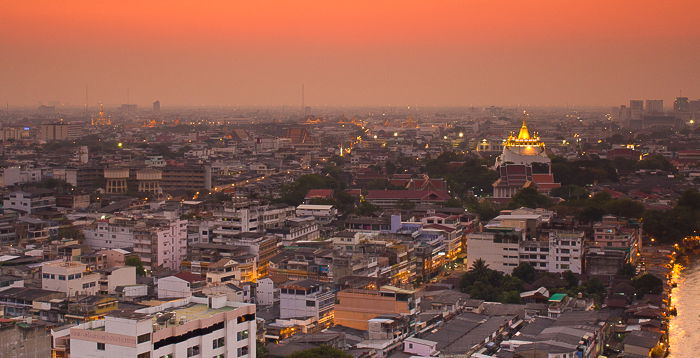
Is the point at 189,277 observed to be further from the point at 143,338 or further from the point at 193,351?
the point at 143,338

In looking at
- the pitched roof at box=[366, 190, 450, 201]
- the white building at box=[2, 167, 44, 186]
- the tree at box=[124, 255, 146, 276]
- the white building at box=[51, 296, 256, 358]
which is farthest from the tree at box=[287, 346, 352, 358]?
the white building at box=[2, 167, 44, 186]

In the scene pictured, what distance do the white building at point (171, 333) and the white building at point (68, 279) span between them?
284cm

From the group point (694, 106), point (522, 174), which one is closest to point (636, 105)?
point (694, 106)

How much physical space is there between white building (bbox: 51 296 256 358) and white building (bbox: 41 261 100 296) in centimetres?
284

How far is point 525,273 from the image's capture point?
541 inches

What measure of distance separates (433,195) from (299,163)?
38.1ft

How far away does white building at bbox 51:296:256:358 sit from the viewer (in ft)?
23.1

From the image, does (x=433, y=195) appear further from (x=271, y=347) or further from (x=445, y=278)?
(x=271, y=347)

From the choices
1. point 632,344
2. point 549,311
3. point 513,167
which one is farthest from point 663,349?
point 513,167

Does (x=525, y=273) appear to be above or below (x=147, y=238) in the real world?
below

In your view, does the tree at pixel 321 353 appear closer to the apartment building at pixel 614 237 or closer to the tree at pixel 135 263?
the tree at pixel 135 263

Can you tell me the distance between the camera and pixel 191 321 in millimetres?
7430

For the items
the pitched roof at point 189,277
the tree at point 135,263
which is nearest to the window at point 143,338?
the pitched roof at point 189,277

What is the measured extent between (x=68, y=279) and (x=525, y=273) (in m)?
6.13
